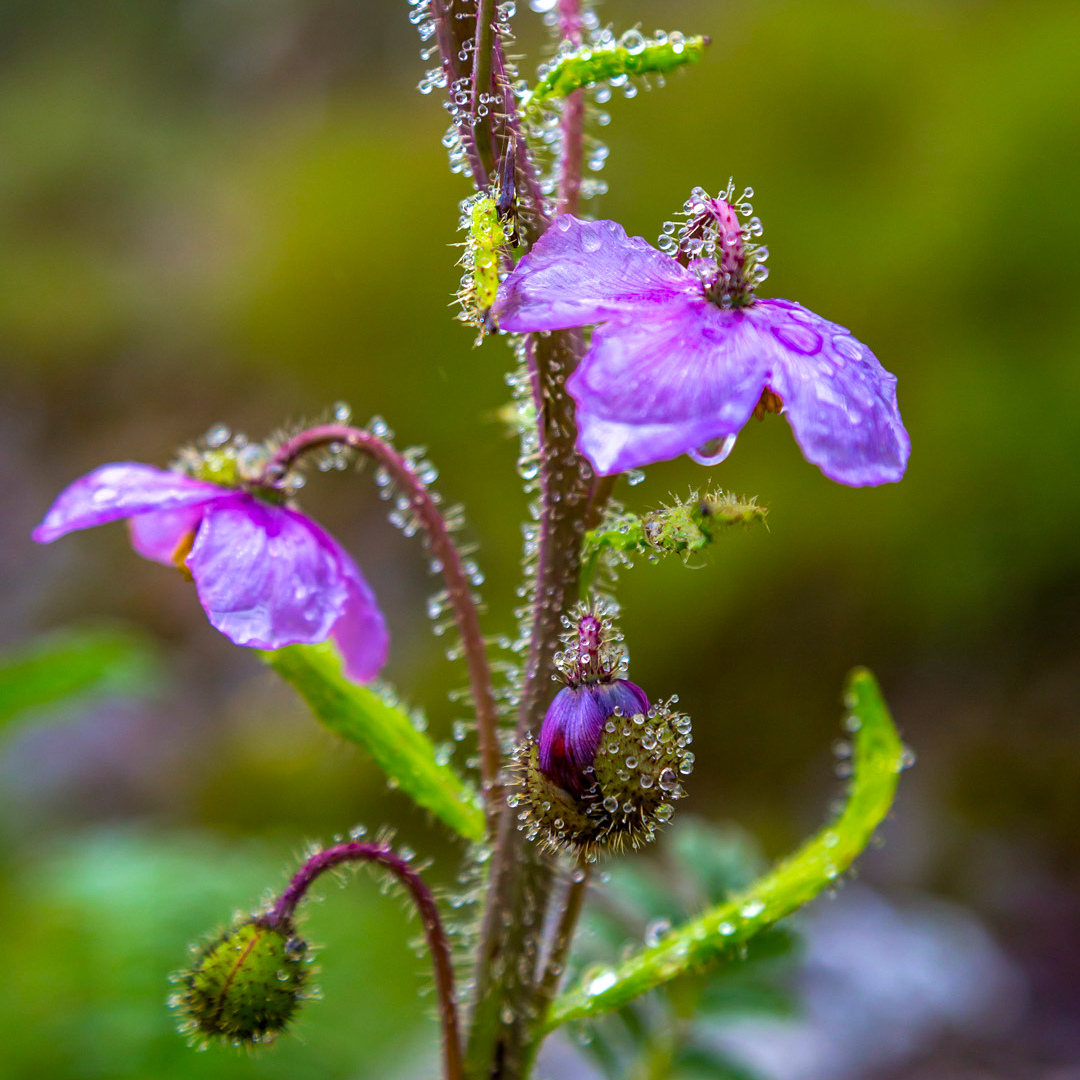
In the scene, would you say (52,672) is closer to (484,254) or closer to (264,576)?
(264,576)

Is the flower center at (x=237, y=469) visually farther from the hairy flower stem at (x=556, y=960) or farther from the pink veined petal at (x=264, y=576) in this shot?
the hairy flower stem at (x=556, y=960)

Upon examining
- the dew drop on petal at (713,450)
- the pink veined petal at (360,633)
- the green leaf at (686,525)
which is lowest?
the green leaf at (686,525)

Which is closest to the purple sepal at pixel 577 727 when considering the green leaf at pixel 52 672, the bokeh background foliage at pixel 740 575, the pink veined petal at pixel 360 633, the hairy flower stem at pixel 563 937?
the hairy flower stem at pixel 563 937

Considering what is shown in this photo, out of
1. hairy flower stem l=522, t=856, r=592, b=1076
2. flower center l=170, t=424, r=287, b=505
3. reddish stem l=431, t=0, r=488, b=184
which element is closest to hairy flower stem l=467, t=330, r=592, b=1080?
hairy flower stem l=522, t=856, r=592, b=1076

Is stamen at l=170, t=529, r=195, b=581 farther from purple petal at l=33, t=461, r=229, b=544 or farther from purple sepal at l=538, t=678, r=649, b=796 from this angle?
purple sepal at l=538, t=678, r=649, b=796

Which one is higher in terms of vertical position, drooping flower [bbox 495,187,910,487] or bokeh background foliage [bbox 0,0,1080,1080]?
bokeh background foliage [bbox 0,0,1080,1080]

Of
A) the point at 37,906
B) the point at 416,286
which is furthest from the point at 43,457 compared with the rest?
the point at 37,906

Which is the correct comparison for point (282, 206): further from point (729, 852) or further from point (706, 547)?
point (706, 547)
